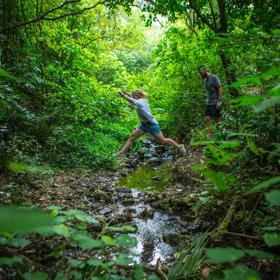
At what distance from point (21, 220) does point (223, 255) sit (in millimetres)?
935

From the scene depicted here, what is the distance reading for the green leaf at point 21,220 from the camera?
644 millimetres

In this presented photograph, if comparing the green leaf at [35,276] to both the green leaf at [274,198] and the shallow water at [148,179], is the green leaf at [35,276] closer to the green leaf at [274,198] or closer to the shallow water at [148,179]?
the green leaf at [274,198]

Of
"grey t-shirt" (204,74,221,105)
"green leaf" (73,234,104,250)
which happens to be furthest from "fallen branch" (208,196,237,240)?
"grey t-shirt" (204,74,221,105)

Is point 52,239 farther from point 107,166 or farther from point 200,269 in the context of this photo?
point 107,166

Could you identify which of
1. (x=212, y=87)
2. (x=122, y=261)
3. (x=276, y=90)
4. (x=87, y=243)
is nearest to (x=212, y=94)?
(x=212, y=87)

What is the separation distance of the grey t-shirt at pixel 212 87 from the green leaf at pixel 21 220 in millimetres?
6181

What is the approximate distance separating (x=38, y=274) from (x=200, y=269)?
1.12 metres

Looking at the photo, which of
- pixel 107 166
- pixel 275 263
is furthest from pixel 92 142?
pixel 275 263

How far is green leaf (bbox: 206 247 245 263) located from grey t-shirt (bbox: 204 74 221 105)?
549 centimetres

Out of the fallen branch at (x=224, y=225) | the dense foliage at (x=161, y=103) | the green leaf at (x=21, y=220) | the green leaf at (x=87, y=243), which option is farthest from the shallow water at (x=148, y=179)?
the green leaf at (x=21, y=220)

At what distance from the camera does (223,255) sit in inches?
50.3

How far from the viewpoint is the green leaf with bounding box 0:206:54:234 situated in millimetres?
644

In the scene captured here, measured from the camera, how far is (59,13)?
7.55 metres

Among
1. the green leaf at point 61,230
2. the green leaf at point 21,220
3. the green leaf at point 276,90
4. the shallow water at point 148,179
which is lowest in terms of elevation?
the shallow water at point 148,179
